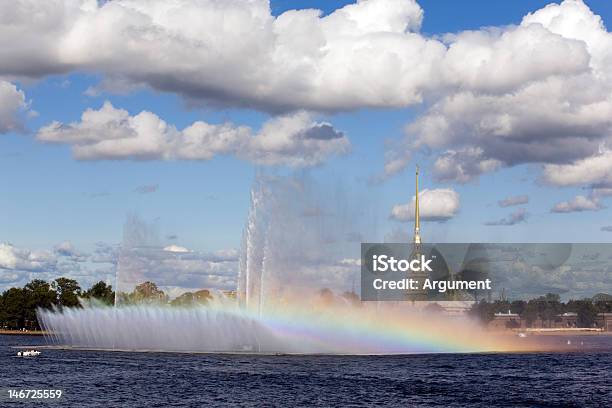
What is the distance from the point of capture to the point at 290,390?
8775 cm

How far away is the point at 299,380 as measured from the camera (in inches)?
3819

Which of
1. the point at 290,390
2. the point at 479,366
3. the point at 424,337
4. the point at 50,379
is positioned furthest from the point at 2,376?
the point at 424,337

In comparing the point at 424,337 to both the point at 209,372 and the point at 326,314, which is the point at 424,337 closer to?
the point at 326,314

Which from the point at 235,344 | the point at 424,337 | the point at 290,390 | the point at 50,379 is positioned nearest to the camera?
the point at 290,390

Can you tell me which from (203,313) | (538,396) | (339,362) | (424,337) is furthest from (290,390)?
(424,337)

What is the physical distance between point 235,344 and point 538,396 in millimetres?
66191

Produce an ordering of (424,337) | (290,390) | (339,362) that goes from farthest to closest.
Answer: (424,337) < (339,362) < (290,390)

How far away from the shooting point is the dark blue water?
269 ft

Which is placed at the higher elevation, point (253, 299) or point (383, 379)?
point (253, 299)

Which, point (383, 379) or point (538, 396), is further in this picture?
point (383, 379)

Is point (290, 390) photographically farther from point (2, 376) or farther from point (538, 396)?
point (2, 376)

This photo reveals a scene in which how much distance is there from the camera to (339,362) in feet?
406

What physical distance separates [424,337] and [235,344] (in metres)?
51.6

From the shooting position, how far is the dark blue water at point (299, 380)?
8194 centimetres
